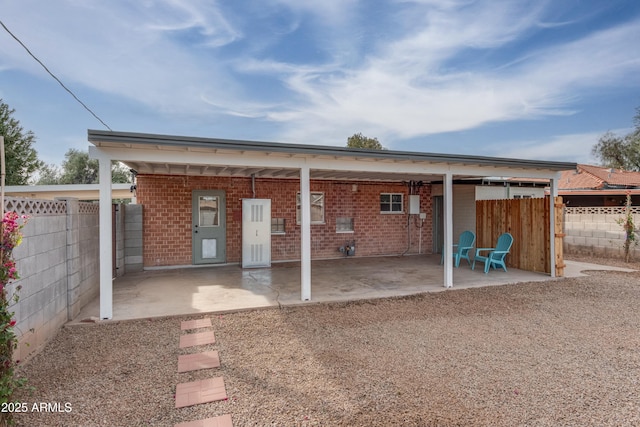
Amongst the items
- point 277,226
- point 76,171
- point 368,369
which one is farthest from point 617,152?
point 76,171

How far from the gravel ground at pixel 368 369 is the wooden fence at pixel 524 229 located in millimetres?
2541

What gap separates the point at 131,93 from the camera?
1214cm

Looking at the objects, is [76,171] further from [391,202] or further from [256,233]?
[391,202]

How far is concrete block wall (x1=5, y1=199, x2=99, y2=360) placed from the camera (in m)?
3.42

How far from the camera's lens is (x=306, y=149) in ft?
17.7

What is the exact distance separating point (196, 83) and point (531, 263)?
1166 cm

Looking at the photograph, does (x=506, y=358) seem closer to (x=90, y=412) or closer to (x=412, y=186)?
(x=90, y=412)

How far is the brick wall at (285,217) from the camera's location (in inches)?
346

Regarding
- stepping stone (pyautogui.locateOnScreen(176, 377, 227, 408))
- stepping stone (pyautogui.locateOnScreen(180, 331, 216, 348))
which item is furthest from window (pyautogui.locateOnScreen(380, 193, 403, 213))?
stepping stone (pyautogui.locateOnScreen(176, 377, 227, 408))

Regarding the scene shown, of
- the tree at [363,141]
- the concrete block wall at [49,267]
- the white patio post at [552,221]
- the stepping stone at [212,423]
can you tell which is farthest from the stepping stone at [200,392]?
the tree at [363,141]

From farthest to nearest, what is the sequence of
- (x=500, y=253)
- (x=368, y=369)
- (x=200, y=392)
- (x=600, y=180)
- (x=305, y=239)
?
(x=600, y=180) → (x=500, y=253) → (x=305, y=239) → (x=368, y=369) → (x=200, y=392)

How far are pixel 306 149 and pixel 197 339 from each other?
311 centimetres

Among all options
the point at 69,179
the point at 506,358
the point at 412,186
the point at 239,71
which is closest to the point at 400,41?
the point at 412,186

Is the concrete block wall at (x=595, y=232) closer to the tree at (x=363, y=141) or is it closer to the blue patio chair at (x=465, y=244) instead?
the blue patio chair at (x=465, y=244)
